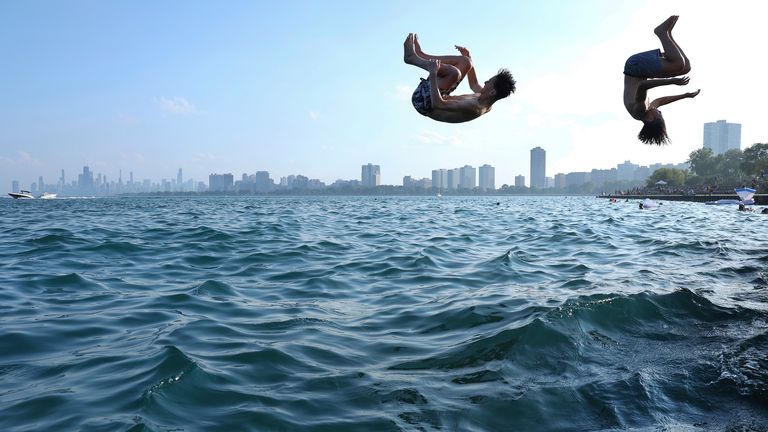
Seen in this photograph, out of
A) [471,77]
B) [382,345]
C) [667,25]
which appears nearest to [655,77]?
[667,25]

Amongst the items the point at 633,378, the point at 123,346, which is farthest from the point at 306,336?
the point at 633,378

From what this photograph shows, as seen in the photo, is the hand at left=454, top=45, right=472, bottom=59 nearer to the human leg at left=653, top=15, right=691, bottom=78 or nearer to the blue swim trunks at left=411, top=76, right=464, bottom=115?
the blue swim trunks at left=411, top=76, right=464, bottom=115

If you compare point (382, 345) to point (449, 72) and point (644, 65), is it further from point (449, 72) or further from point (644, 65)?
point (644, 65)

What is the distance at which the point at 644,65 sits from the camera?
25.4 ft

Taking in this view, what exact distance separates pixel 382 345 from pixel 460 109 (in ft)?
12.3

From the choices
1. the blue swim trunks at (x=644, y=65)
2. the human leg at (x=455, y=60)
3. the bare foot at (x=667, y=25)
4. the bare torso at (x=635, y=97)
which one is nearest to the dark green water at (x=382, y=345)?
the bare torso at (x=635, y=97)

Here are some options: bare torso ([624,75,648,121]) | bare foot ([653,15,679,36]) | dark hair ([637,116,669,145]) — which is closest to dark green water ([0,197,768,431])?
dark hair ([637,116,669,145])

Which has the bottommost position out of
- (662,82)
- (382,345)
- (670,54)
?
(382,345)

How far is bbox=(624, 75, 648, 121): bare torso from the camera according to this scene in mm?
7969

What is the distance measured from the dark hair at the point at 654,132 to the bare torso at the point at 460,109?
2.61 m

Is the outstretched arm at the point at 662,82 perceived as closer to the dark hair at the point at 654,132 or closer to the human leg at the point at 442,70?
the dark hair at the point at 654,132

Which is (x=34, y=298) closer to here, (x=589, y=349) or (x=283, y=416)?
(x=283, y=416)

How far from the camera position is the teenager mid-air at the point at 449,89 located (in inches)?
316

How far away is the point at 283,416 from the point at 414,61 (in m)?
5.51
